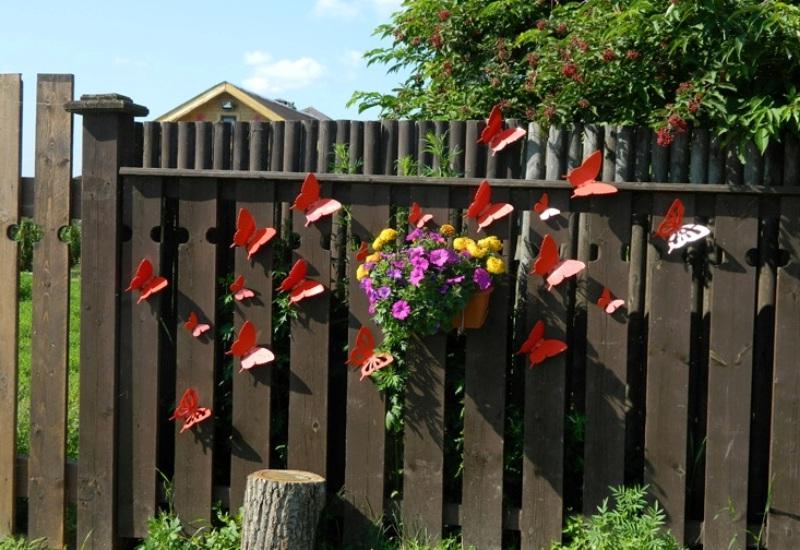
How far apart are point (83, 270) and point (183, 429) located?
86cm

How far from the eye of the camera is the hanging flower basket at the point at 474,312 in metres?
4.02

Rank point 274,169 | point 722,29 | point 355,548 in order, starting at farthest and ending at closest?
1. point 274,169
2. point 355,548
3. point 722,29

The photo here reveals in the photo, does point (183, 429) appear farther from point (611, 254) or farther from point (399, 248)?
point (611, 254)

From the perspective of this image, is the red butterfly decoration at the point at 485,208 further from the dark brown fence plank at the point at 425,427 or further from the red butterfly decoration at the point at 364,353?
the red butterfly decoration at the point at 364,353

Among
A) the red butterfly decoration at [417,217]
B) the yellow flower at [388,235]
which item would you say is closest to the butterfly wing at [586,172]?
the red butterfly decoration at [417,217]

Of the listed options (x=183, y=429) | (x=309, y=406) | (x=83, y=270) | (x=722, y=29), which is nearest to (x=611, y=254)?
(x=722, y=29)

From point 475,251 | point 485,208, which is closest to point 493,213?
point 485,208

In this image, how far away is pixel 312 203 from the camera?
4.21 metres

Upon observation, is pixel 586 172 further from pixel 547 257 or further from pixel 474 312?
pixel 474 312

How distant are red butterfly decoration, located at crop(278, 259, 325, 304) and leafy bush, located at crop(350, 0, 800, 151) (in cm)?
143

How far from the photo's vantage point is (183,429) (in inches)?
170

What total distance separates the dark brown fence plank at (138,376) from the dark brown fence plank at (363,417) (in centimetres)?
90

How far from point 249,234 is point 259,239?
0.05 meters

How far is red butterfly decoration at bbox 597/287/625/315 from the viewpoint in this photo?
13.4ft
